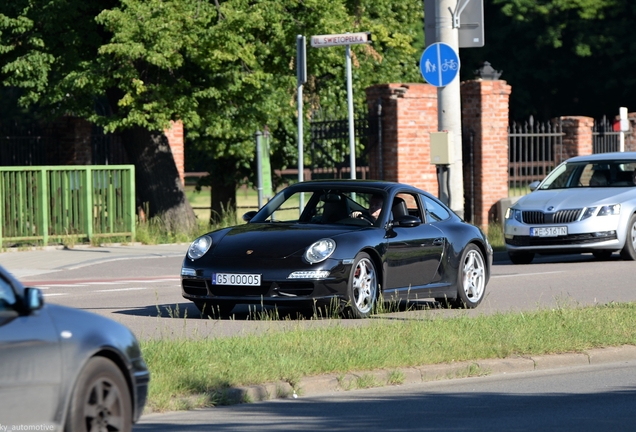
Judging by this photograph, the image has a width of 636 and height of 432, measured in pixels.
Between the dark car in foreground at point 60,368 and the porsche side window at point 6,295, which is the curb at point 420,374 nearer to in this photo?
the dark car in foreground at point 60,368

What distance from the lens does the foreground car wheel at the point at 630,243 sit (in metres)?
20.0

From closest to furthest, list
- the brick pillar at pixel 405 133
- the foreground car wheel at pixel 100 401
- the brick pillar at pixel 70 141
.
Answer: the foreground car wheel at pixel 100 401, the brick pillar at pixel 405 133, the brick pillar at pixel 70 141

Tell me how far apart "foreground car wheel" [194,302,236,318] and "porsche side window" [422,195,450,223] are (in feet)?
8.03

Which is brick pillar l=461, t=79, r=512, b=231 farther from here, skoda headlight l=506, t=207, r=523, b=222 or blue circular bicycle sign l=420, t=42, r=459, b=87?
blue circular bicycle sign l=420, t=42, r=459, b=87

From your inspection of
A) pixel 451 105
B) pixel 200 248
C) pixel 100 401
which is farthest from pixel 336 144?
pixel 100 401

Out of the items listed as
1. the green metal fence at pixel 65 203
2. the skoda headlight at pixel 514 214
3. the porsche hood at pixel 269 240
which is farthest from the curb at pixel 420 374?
the green metal fence at pixel 65 203

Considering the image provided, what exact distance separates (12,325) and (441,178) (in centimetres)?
1377

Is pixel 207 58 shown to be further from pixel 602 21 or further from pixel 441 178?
pixel 602 21

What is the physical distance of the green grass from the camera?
8.40m

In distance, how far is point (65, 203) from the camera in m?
23.1

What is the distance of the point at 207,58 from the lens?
23.6 m

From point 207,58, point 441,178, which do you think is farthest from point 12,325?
point 207,58

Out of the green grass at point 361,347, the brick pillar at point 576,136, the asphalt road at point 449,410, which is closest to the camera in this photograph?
the asphalt road at point 449,410

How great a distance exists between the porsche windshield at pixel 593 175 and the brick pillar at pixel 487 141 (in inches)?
238
